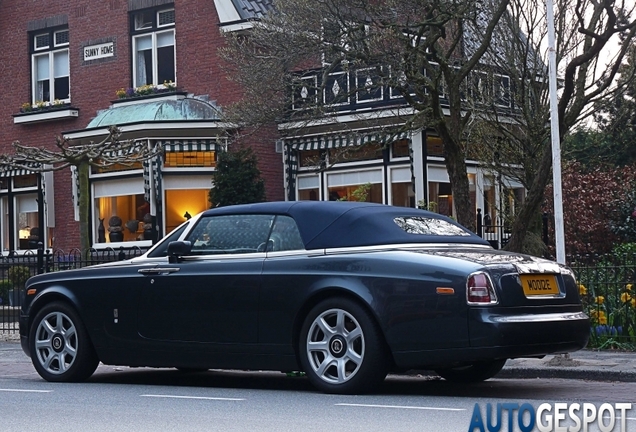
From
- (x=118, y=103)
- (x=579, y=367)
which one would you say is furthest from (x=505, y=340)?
(x=118, y=103)

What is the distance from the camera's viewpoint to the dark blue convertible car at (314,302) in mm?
8438

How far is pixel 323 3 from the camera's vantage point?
16.0m

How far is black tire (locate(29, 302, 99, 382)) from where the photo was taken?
1030cm

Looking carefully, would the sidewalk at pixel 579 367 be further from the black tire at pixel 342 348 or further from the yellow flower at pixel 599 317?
the black tire at pixel 342 348

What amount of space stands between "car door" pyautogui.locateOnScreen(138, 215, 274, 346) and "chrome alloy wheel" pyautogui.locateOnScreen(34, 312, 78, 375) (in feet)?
2.92

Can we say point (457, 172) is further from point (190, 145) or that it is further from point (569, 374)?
point (190, 145)

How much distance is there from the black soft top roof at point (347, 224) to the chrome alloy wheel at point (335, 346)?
655 millimetres

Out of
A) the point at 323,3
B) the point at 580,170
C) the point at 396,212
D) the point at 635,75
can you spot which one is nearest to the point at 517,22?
the point at 635,75

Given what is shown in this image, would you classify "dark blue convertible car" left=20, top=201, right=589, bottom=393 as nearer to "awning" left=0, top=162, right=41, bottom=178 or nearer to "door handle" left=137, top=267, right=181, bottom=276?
"door handle" left=137, top=267, right=181, bottom=276

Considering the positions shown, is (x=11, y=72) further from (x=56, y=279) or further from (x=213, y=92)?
(x=56, y=279)

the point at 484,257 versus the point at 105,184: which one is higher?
the point at 105,184

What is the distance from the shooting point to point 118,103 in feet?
87.0

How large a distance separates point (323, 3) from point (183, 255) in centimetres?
714

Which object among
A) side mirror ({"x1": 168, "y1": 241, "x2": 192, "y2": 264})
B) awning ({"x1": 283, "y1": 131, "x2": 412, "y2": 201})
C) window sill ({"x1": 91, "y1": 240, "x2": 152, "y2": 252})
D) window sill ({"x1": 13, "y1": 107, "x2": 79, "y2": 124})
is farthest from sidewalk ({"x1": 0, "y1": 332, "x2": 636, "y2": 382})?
window sill ({"x1": 13, "y1": 107, "x2": 79, "y2": 124})
